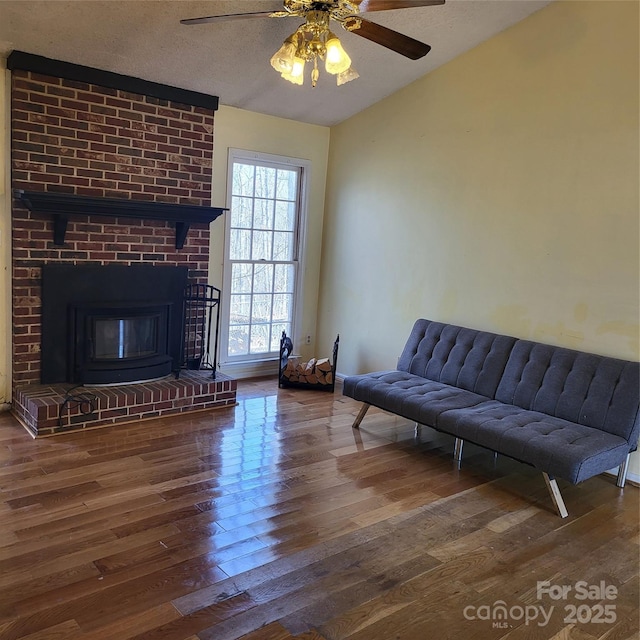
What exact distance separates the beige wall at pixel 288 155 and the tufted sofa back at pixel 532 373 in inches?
59.7

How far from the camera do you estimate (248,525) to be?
2.74 metres

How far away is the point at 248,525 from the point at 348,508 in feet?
1.79

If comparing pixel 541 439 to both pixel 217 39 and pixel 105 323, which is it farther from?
pixel 217 39

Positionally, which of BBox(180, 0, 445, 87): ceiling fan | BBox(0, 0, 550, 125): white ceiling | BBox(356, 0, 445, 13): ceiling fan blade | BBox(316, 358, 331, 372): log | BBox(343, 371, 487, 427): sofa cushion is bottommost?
BBox(316, 358, 331, 372): log

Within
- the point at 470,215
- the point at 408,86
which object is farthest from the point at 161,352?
the point at 408,86

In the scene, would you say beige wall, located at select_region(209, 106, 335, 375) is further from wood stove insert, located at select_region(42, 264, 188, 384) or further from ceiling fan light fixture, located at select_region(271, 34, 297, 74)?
ceiling fan light fixture, located at select_region(271, 34, 297, 74)

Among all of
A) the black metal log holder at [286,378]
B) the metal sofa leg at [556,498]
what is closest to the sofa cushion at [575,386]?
the metal sofa leg at [556,498]

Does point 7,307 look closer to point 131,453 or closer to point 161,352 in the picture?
point 161,352

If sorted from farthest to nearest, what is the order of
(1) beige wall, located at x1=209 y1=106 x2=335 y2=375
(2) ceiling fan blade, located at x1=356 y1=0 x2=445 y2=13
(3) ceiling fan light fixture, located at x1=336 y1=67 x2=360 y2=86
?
(1) beige wall, located at x1=209 y1=106 x2=335 y2=375, (3) ceiling fan light fixture, located at x1=336 y1=67 x2=360 y2=86, (2) ceiling fan blade, located at x1=356 y1=0 x2=445 y2=13

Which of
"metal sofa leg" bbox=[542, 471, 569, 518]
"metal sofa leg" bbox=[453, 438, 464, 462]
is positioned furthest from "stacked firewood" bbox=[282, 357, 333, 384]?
"metal sofa leg" bbox=[542, 471, 569, 518]

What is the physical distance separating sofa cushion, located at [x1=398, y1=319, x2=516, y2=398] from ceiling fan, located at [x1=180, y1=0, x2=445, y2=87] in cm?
211

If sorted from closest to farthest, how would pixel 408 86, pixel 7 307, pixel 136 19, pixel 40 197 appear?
pixel 136 19 < pixel 40 197 < pixel 7 307 < pixel 408 86

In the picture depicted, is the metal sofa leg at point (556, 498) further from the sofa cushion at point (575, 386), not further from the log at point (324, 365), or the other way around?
the log at point (324, 365)

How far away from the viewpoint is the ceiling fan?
8.33ft
